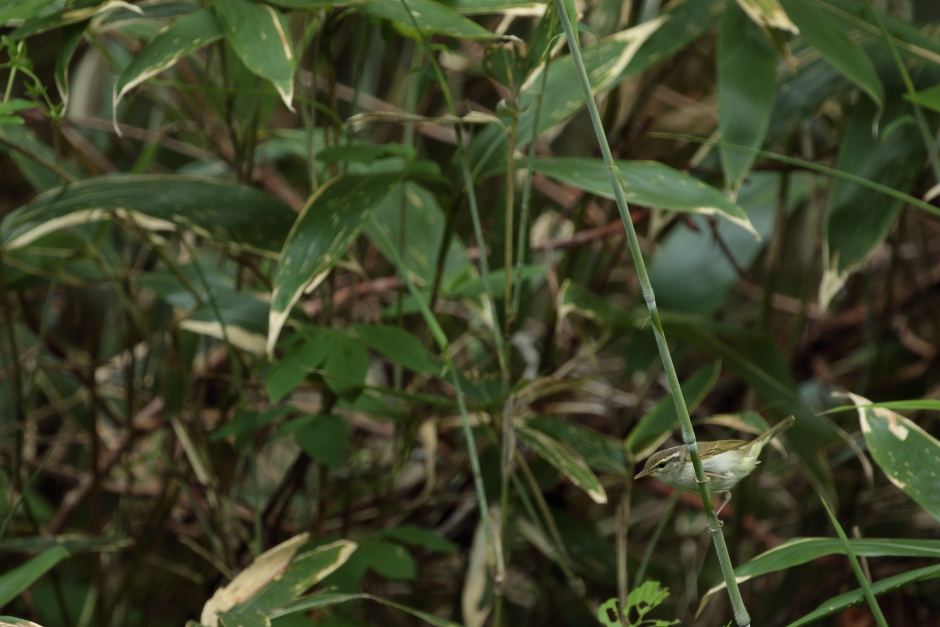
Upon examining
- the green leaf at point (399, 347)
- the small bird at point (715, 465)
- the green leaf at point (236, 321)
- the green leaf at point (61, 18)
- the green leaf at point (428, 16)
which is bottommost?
the green leaf at point (236, 321)

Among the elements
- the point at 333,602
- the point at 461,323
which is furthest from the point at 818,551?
the point at 461,323

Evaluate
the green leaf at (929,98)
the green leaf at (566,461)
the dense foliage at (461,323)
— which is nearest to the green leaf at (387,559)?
the dense foliage at (461,323)

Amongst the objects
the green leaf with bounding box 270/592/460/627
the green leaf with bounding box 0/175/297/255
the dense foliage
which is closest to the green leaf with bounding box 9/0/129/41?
the dense foliage

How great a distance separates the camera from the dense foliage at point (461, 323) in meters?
0.65

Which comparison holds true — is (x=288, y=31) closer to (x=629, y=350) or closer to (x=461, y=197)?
(x=461, y=197)

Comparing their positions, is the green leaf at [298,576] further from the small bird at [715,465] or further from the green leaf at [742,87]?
the green leaf at [742,87]

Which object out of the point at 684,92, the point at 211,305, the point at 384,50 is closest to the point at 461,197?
the point at 211,305

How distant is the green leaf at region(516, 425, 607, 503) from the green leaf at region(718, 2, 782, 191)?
1.04ft

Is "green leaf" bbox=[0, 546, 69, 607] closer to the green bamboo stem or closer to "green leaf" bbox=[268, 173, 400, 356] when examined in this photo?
"green leaf" bbox=[268, 173, 400, 356]

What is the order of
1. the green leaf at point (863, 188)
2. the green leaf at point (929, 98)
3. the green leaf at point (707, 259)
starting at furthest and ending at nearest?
the green leaf at point (707, 259)
the green leaf at point (863, 188)
the green leaf at point (929, 98)

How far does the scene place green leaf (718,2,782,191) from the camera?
2.64 ft

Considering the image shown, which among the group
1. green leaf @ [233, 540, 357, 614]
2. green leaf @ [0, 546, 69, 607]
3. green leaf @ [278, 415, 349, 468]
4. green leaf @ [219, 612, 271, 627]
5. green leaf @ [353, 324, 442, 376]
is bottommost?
green leaf @ [233, 540, 357, 614]

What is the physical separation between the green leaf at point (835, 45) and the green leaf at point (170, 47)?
0.59 m

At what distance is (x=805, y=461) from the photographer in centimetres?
90
